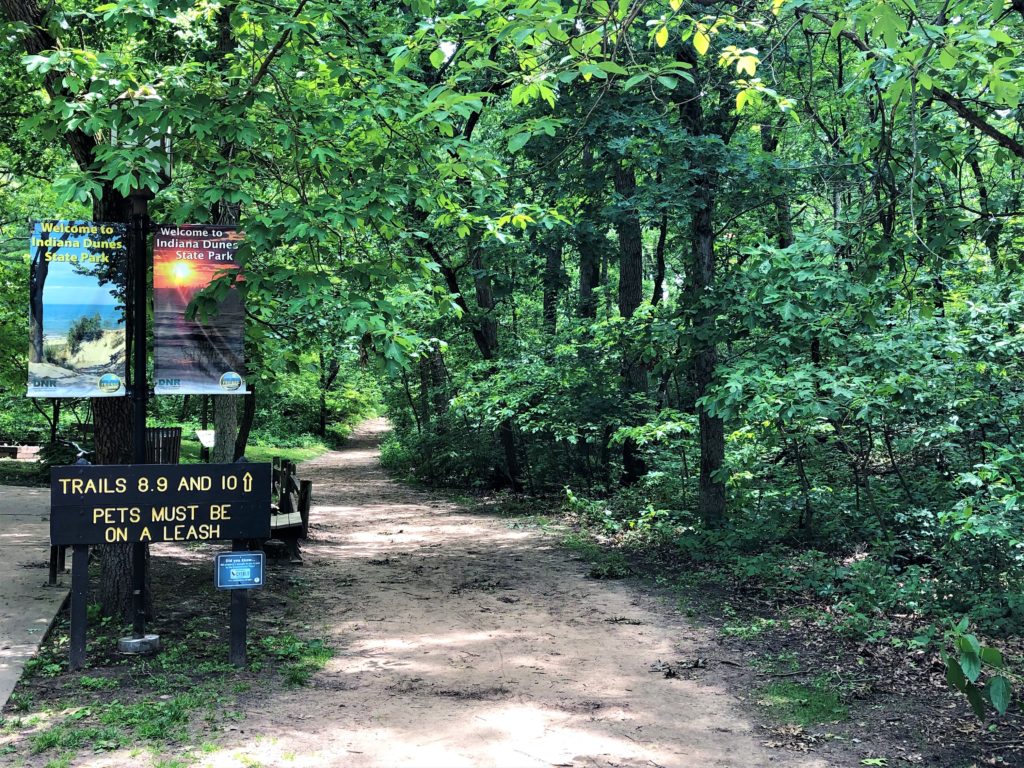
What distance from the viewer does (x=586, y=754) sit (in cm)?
471

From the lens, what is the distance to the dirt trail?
4754 millimetres

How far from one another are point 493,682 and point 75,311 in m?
4.33

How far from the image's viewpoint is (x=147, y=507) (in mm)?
6285

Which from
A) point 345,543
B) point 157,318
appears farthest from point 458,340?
point 157,318

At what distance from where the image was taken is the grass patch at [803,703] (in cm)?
525

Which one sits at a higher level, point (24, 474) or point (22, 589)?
point (24, 474)

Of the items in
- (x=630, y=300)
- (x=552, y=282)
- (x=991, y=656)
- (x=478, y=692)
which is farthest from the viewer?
(x=552, y=282)

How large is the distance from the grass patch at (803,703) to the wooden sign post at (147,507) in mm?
3840

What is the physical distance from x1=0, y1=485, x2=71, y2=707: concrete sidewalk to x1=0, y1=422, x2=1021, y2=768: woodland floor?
1.65 ft

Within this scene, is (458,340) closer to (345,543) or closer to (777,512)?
(345,543)

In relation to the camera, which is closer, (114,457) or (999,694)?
(999,694)

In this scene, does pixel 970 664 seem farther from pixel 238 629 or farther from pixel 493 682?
pixel 238 629

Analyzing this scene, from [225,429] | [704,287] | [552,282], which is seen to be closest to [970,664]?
[704,287]

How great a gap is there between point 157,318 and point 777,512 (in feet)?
23.2
